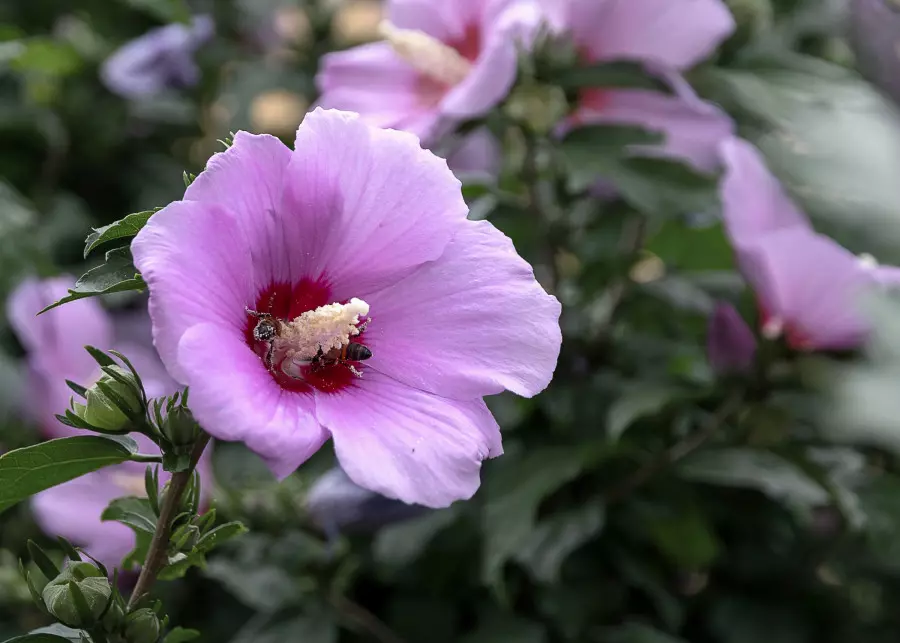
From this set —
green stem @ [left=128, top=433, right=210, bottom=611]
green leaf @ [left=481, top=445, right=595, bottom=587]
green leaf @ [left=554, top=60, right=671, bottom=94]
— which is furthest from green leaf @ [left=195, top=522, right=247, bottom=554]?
green leaf @ [left=554, top=60, right=671, bottom=94]

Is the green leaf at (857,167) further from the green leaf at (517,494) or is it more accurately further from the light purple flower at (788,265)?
the green leaf at (517,494)

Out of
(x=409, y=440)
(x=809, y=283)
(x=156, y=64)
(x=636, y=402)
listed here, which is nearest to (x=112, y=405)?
(x=409, y=440)

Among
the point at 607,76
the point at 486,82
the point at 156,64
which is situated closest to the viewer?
the point at 486,82

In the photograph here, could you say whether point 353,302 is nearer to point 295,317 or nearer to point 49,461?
point 295,317

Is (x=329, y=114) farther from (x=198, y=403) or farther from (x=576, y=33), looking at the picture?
(x=576, y=33)

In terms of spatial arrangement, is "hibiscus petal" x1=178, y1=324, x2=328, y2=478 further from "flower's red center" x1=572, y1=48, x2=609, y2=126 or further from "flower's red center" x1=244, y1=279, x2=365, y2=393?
"flower's red center" x1=572, y1=48, x2=609, y2=126

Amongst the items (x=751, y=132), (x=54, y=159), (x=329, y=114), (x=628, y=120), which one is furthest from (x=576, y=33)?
(x=54, y=159)

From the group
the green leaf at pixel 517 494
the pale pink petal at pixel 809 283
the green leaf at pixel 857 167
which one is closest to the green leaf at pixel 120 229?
the green leaf at pixel 857 167

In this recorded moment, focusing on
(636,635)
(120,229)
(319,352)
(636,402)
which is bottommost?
(636,635)
